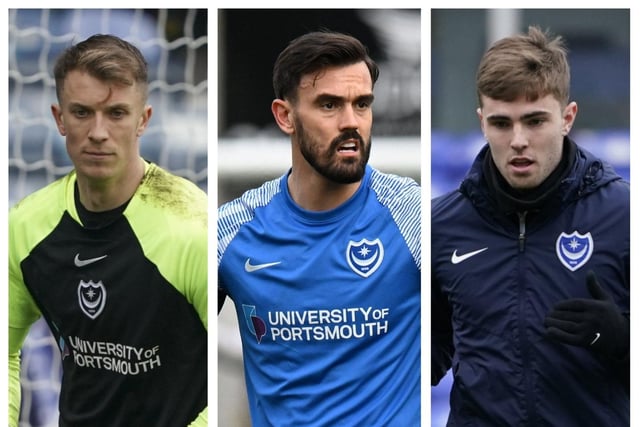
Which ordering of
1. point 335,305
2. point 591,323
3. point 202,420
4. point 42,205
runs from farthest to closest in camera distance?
1. point 42,205
2. point 202,420
3. point 335,305
4. point 591,323

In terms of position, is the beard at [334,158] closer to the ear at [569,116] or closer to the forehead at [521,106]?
the forehead at [521,106]

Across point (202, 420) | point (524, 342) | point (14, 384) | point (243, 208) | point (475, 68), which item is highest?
point (475, 68)

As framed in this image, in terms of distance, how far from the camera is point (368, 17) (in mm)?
5051

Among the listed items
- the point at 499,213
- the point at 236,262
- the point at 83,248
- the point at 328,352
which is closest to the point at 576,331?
the point at 499,213

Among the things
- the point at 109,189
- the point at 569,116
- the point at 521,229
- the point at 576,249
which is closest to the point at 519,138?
the point at 569,116

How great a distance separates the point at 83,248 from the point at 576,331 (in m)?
2.25

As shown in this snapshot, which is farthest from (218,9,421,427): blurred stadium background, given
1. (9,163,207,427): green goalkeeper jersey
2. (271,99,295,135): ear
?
(9,163,207,427): green goalkeeper jersey

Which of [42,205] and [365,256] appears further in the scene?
[42,205]

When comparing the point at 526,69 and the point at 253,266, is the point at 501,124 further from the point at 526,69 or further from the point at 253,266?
the point at 253,266

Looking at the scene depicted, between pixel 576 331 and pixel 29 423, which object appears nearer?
pixel 576 331

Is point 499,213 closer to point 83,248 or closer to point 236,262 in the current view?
point 236,262

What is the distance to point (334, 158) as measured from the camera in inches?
197

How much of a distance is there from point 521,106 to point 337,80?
81cm

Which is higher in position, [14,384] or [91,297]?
[91,297]
